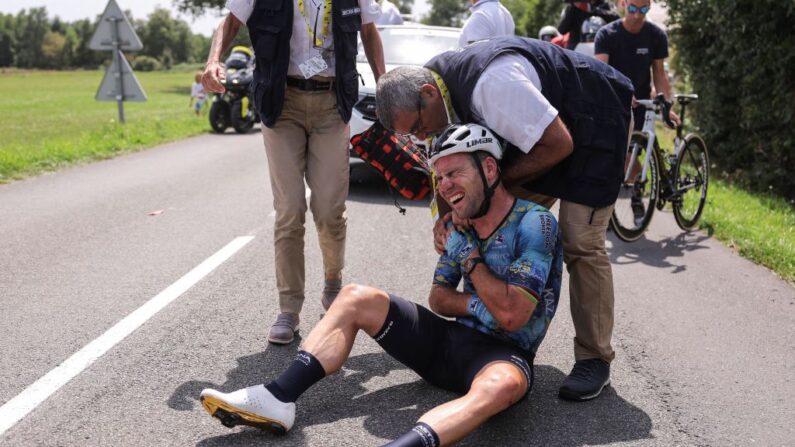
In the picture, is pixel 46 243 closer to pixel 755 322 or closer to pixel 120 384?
pixel 120 384

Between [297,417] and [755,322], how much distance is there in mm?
3121

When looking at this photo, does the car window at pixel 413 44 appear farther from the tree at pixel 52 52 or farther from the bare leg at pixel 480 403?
the tree at pixel 52 52

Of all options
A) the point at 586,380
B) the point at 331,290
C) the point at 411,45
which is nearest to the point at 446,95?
the point at 586,380

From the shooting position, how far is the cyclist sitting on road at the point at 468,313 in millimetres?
3541

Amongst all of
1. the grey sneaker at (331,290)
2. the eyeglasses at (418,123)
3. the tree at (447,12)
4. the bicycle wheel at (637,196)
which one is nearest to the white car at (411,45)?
the bicycle wheel at (637,196)

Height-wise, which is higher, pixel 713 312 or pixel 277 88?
pixel 277 88

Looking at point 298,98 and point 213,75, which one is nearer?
point 213,75

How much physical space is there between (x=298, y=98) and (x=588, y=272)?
1865 mm

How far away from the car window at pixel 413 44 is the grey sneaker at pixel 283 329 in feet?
22.7

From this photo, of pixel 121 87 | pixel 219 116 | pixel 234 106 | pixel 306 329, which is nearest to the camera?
pixel 306 329

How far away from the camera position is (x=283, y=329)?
4828 mm

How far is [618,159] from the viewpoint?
13.6 ft

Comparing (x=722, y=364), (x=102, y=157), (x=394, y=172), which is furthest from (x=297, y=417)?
(x=102, y=157)

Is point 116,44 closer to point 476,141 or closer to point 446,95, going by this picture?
Result: point 446,95
